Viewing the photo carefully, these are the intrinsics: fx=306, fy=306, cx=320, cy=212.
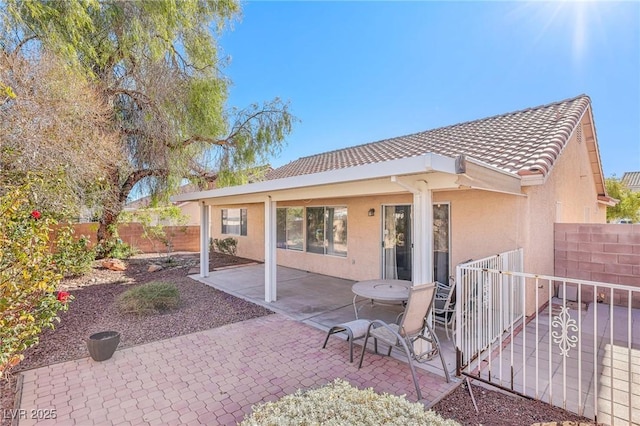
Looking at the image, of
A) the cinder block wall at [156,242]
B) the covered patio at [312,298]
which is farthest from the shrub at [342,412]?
the cinder block wall at [156,242]

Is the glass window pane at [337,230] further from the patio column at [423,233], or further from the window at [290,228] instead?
the patio column at [423,233]

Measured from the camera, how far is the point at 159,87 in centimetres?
995

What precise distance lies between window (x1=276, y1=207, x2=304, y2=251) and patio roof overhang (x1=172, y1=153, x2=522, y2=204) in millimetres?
5167

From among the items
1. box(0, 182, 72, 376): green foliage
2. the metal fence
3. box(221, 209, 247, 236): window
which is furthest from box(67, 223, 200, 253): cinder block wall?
the metal fence

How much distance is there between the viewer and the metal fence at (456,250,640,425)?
134 inches

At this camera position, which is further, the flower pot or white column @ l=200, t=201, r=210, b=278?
white column @ l=200, t=201, r=210, b=278

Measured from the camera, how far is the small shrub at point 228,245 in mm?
16688

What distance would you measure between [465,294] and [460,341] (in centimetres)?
107

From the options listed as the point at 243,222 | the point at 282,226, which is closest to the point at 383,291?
the point at 282,226

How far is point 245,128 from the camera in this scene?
39.1 feet

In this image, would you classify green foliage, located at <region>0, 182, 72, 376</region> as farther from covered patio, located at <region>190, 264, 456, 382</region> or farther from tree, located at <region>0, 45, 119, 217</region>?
covered patio, located at <region>190, 264, 456, 382</region>

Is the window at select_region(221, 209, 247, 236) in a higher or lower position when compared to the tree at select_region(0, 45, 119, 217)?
lower

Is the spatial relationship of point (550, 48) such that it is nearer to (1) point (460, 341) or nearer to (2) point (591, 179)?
(2) point (591, 179)

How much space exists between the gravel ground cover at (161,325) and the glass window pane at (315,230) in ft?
13.3
